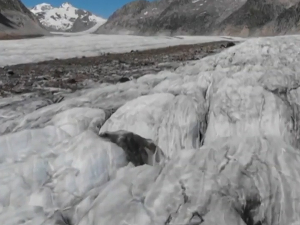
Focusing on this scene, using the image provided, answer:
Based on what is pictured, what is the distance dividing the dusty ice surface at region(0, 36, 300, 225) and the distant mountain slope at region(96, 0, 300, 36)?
241ft

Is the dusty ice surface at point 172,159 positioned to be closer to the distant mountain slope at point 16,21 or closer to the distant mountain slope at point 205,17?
the distant mountain slope at point 16,21

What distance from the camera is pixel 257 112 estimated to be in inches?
212

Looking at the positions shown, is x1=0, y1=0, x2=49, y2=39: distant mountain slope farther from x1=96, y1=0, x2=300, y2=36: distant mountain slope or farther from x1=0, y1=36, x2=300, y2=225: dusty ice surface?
x1=0, y1=36, x2=300, y2=225: dusty ice surface

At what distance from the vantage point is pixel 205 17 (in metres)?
99.6

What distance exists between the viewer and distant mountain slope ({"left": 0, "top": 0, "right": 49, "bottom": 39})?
5906 cm

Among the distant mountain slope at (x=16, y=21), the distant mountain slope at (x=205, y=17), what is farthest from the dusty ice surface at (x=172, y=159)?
the distant mountain slope at (x=205, y=17)

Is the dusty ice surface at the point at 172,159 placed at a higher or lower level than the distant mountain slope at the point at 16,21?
lower

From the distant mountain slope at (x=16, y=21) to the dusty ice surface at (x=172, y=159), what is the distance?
2171 inches

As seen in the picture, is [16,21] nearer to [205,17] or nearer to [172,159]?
[205,17]

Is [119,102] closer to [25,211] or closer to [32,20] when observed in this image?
[25,211]

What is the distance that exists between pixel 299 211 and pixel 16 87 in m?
8.53

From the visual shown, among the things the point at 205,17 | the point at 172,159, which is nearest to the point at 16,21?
the point at 205,17

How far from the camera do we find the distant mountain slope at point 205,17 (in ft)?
259

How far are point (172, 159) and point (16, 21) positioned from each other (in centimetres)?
6761
